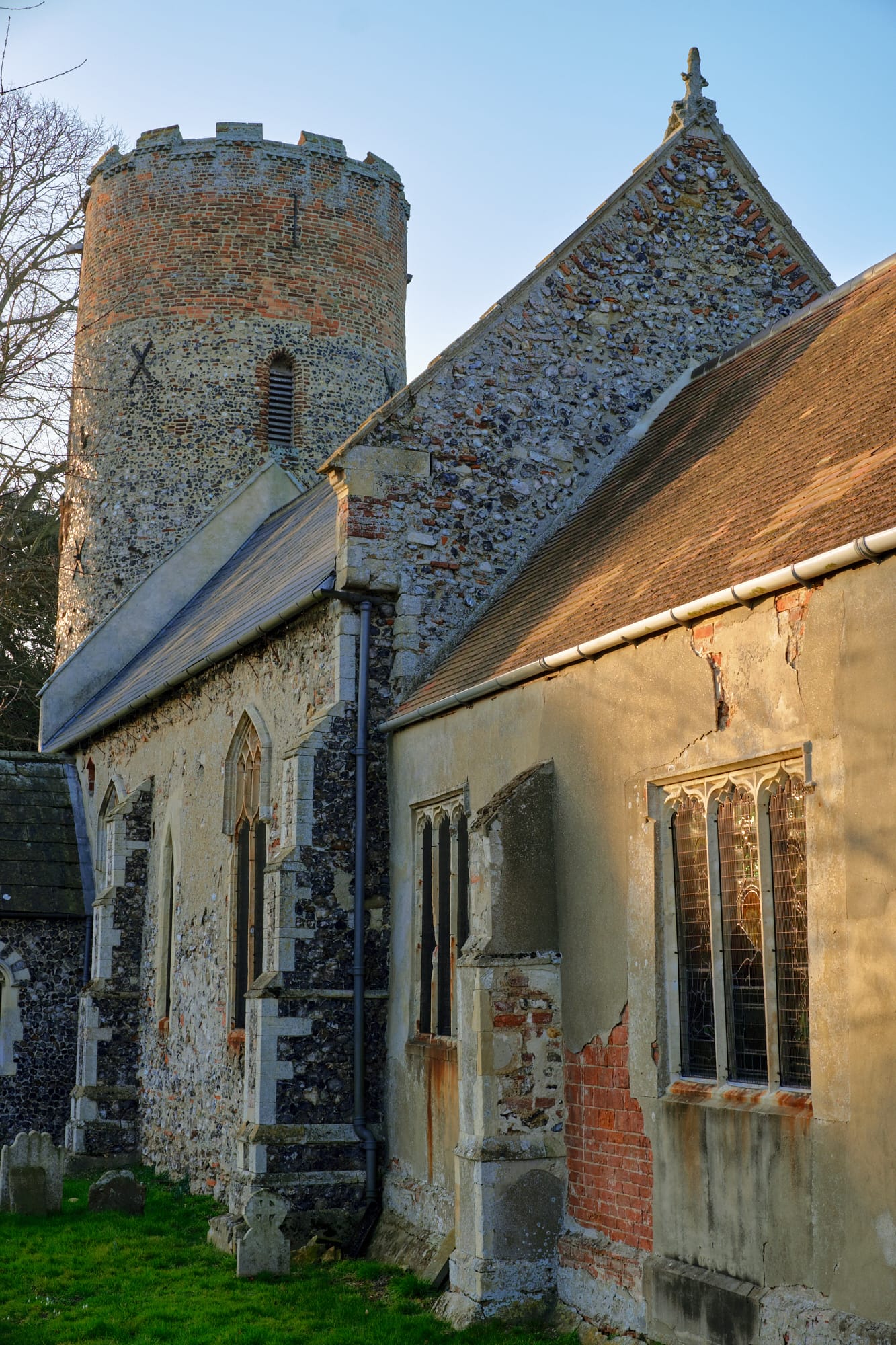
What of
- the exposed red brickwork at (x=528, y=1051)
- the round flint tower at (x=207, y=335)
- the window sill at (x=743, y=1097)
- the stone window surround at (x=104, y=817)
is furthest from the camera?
the round flint tower at (x=207, y=335)

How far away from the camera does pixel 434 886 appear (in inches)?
444

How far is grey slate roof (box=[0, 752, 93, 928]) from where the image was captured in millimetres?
19469

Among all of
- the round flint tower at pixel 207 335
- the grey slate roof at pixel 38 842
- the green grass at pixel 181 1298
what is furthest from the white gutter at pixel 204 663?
the green grass at pixel 181 1298

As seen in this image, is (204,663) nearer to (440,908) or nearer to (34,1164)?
(440,908)

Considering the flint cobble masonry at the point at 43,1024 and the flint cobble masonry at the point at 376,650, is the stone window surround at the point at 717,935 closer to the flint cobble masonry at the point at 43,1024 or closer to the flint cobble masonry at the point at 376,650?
the flint cobble masonry at the point at 376,650

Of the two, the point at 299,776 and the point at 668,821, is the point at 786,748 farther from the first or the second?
the point at 299,776

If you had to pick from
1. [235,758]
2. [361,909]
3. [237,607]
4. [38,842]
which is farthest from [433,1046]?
[38,842]

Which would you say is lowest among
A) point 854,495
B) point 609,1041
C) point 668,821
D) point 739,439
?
point 609,1041

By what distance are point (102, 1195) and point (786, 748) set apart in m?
8.74

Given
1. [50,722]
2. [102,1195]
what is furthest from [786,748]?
[50,722]

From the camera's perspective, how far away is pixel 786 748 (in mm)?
7320

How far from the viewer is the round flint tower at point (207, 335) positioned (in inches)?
922

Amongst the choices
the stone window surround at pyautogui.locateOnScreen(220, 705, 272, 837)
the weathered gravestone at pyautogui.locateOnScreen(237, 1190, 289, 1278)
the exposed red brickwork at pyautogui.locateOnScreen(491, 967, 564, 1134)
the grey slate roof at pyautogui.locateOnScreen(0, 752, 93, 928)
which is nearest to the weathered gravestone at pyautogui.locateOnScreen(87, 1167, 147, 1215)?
the weathered gravestone at pyautogui.locateOnScreen(237, 1190, 289, 1278)

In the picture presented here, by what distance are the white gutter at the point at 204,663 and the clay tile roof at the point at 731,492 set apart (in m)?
1.35
